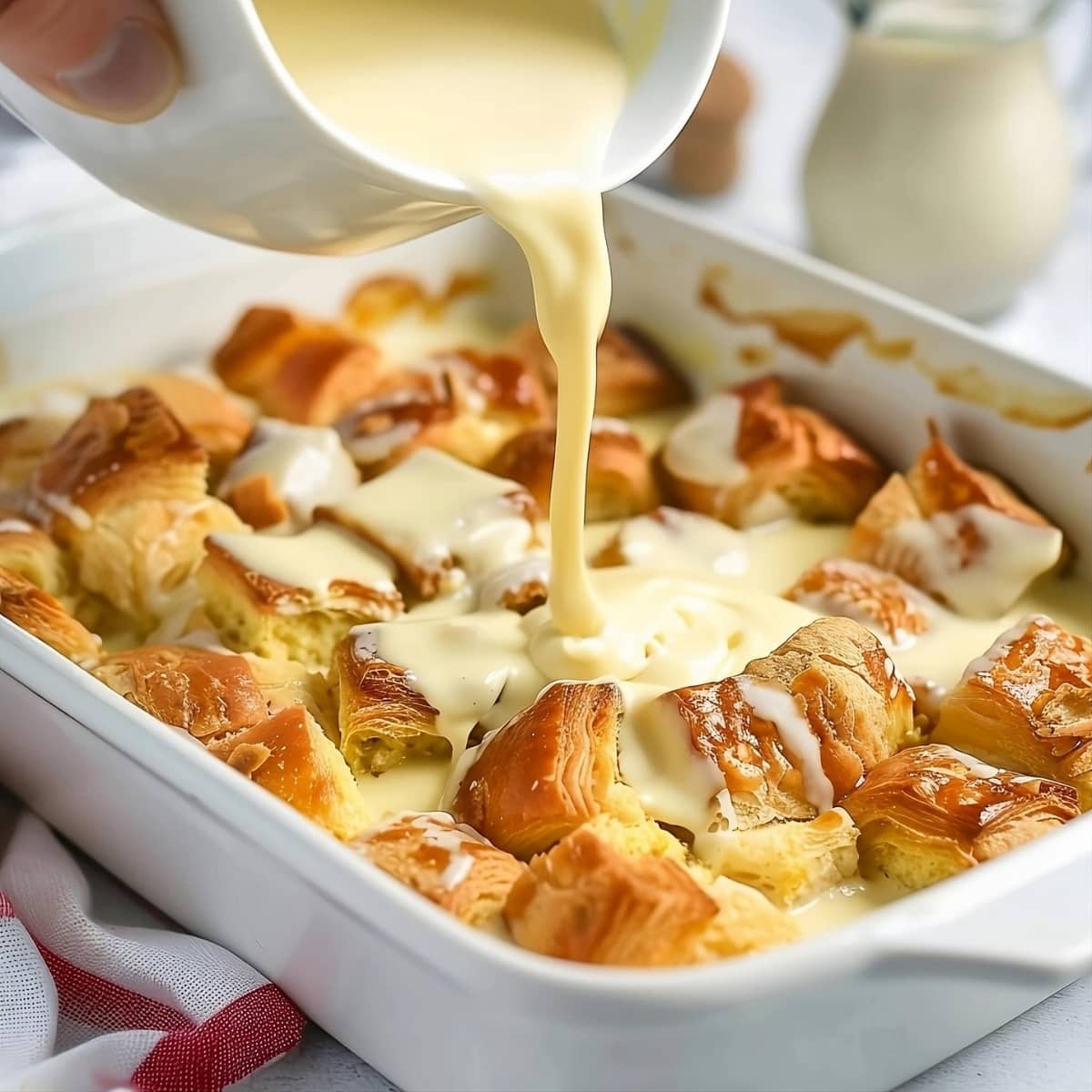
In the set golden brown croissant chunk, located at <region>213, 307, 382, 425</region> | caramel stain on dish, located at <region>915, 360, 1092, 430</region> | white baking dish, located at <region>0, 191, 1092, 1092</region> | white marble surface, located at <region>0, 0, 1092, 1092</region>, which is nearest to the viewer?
white baking dish, located at <region>0, 191, 1092, 1092</region>

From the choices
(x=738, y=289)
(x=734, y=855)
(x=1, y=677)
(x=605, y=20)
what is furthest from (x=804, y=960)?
(x=738, y=289)

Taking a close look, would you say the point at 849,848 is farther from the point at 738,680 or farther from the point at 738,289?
the point at 738,289

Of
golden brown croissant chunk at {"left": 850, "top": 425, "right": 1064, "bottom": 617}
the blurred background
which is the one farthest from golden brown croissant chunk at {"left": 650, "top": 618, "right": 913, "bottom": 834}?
the blurred background

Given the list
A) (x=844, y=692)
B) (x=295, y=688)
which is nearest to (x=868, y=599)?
(x=844, y=692)

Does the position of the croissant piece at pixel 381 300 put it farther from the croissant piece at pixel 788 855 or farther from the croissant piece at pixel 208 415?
the croissant piece at pixel 788 855

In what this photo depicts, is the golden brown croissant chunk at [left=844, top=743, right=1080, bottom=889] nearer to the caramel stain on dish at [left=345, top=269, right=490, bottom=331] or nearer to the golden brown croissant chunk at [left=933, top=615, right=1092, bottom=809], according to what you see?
the golden brown croissant chunk at [left=933, top=615, right=1092, bottom=809]
